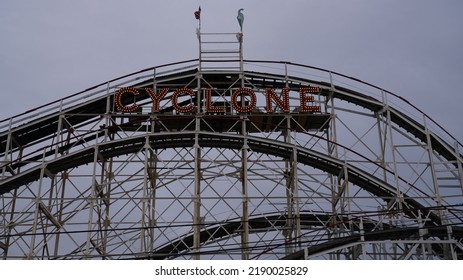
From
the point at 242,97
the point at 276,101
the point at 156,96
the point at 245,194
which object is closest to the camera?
the point at 245,194

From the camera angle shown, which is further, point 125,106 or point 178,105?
point 178,105

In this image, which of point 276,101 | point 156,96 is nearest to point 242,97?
point 276,101

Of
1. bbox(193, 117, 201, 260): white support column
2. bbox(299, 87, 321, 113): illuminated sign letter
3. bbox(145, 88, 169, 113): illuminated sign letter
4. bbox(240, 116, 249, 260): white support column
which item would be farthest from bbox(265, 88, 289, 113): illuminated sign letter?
bbox(145, 88, 169, 113): illuminated sign letter

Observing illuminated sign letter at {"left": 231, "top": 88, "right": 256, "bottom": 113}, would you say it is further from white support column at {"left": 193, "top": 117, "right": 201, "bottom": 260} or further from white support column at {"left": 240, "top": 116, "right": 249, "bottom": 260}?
white support column at {"left": 193, "top": 117, "right": 201, "bottom": 260}

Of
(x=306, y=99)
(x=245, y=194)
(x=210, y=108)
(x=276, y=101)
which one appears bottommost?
(x=245, y=194)

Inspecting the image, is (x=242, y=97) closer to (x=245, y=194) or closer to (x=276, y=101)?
(x=276, y=101)

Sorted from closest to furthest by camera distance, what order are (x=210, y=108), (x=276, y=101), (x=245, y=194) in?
(x=245, y=194) < (x=210, y=108) < (x=276, y=101)

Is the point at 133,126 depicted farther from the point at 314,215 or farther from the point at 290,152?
the point at 314,215

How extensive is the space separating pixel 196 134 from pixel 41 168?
296 inches

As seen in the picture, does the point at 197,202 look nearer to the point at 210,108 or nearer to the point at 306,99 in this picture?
the point at 210,108

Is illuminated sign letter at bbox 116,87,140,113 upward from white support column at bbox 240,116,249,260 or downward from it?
upward

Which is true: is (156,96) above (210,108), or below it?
above

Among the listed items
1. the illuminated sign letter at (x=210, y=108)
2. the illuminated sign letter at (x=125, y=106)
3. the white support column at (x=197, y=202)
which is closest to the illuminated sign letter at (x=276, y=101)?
the illuminated sign letter at (x=210, y=108)

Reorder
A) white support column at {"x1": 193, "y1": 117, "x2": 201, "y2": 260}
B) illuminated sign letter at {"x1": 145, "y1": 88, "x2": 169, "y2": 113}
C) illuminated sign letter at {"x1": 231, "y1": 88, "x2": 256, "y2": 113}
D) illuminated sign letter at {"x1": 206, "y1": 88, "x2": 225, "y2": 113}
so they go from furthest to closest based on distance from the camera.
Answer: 1. illuminated sign letter at {"x1": 145, "y1": 88, "x2": 169, "y2": 113}
2. illuminated sign letter at {"x1": 231, "y1": 88, "x2": 256, "y2": 113}
3. illuminated sign letter at {"x1": 206, "y1": 88, "x2": 225, "y2": 113}
4. white support column at {"x1": 193, "y1": 117, "x2": 201, "y2": 260}
